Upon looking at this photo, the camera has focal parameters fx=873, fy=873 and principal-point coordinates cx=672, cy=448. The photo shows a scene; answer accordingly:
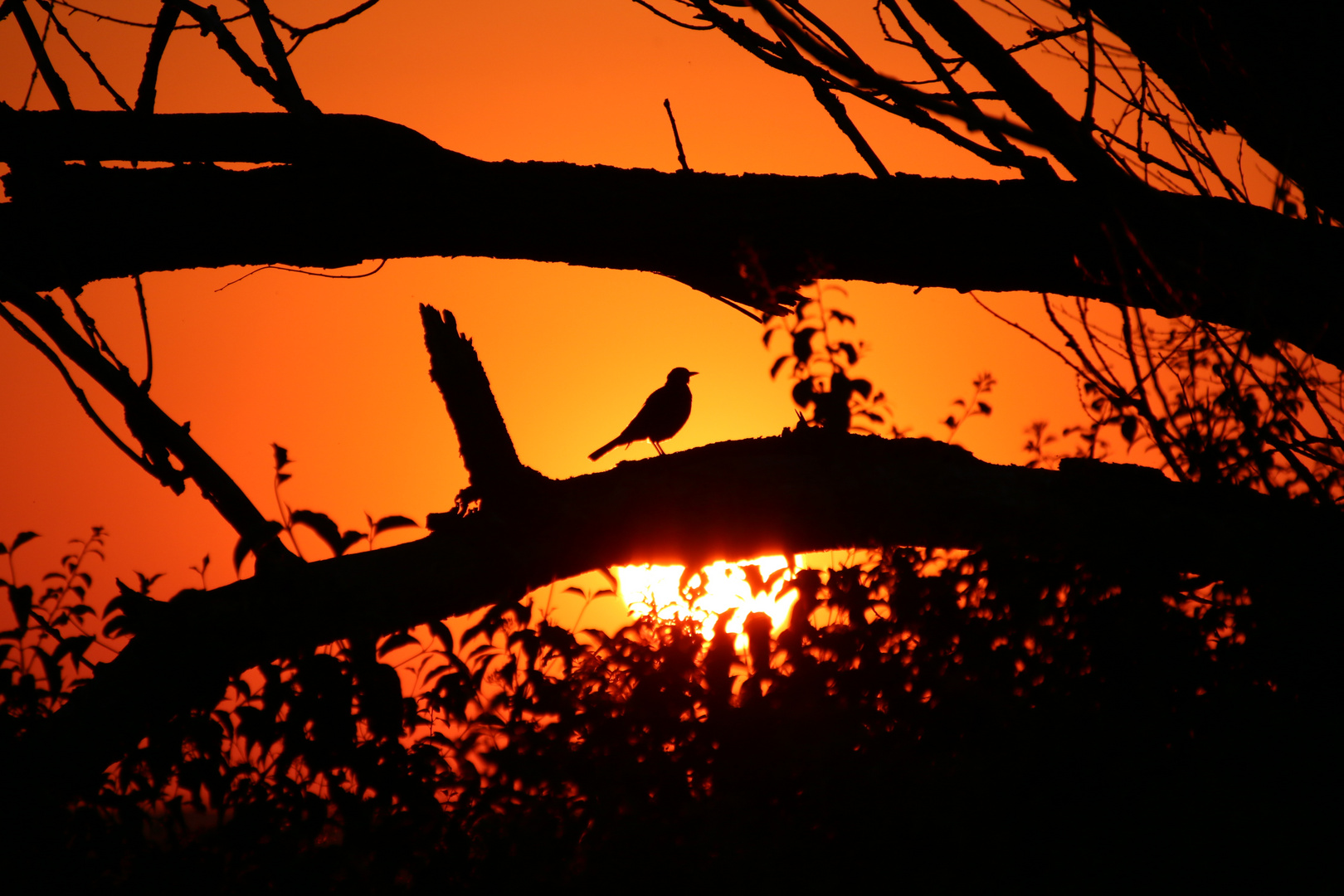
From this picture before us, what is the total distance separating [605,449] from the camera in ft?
21.2

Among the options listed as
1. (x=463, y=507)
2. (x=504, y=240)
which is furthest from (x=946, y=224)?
(x=463, y=507)

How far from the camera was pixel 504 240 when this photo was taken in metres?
3.74

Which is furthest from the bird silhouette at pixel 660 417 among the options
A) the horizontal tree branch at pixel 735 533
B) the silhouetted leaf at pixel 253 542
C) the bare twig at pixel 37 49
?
the bare twig at pixel 37 49

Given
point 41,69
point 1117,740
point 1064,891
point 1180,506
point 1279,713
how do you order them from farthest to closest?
point 1180,506, point 41,69, point 1117,740, point 1279,713, point 1064,891

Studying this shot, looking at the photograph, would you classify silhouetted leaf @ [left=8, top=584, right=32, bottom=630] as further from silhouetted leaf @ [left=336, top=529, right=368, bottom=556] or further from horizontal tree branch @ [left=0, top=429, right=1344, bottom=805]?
silhouetted leaf @ [left=336, top=529, right=368, bottom=556]

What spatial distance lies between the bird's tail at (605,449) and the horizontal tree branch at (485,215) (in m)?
2.73

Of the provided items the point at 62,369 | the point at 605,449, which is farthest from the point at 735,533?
the point at 605,449

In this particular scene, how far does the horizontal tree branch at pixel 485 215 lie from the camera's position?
354 centimetres

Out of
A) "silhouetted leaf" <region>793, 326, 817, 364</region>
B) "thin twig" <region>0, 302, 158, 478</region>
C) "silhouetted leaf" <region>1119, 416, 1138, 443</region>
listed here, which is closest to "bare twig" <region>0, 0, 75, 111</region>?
"thin twig" <region>0, 302, 158, 478</region>

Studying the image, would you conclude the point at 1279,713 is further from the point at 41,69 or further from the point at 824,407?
the point at 41,69

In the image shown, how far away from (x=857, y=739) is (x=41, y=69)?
3.40 metres

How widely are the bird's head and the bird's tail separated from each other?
59 centimetres

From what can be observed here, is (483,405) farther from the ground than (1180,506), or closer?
farther from the ground

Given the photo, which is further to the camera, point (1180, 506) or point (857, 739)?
point (1180, 506)
